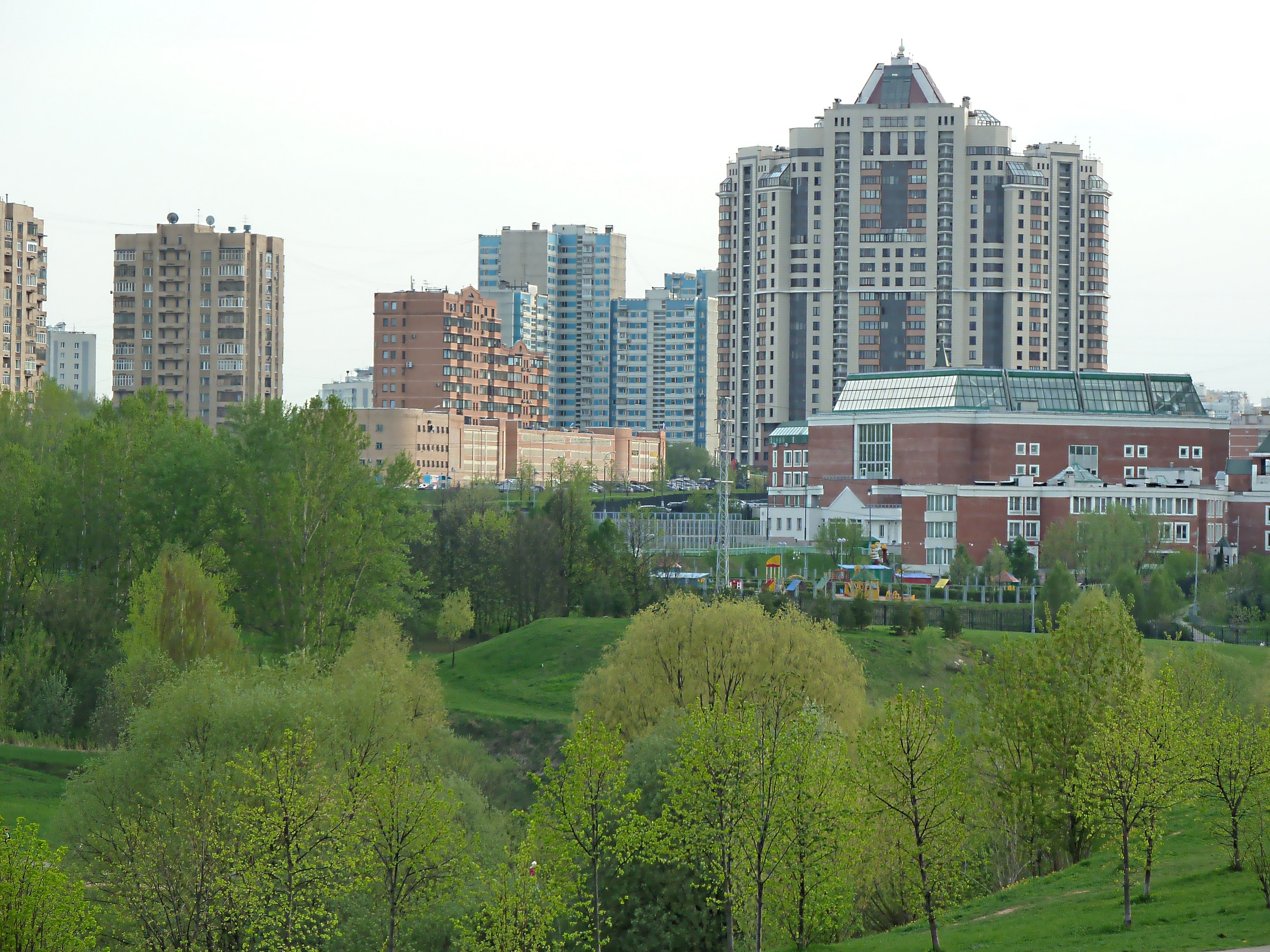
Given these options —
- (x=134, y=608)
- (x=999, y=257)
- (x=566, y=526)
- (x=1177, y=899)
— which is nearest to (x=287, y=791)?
(x=1177, y=899)

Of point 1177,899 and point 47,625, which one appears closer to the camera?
point 1177,899

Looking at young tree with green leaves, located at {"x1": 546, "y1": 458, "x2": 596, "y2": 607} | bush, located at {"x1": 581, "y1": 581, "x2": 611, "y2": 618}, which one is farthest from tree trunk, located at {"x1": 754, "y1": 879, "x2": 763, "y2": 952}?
young tree with green leaves, located at {"x1": 546, "y1": 458, "x2": 596, "y2": 607}

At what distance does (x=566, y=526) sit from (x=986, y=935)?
5873 centimetres

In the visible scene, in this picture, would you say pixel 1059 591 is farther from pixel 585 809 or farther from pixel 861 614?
pixel 585 809

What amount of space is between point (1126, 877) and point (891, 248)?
459 ft

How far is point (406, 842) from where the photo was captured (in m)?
29.9

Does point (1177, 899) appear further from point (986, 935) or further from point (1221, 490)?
point (1221, 490)

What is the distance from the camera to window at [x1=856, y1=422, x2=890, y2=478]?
107 m

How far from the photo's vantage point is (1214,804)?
39.3 metres

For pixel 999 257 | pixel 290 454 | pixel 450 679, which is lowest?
pixel 450 679

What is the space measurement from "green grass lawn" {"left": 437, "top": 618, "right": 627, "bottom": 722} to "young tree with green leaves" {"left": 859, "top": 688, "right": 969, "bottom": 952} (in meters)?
34.2

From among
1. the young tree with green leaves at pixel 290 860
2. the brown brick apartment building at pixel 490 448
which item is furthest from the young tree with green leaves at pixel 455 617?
the brown brick apartment building at pixel 490 448

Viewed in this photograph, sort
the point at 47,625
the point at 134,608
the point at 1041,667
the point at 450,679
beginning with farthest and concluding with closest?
the point at 450,679
the point at 47,625
the point at 134,608
the point at 1041,667

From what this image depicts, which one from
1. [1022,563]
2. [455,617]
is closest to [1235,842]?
[455,617]
